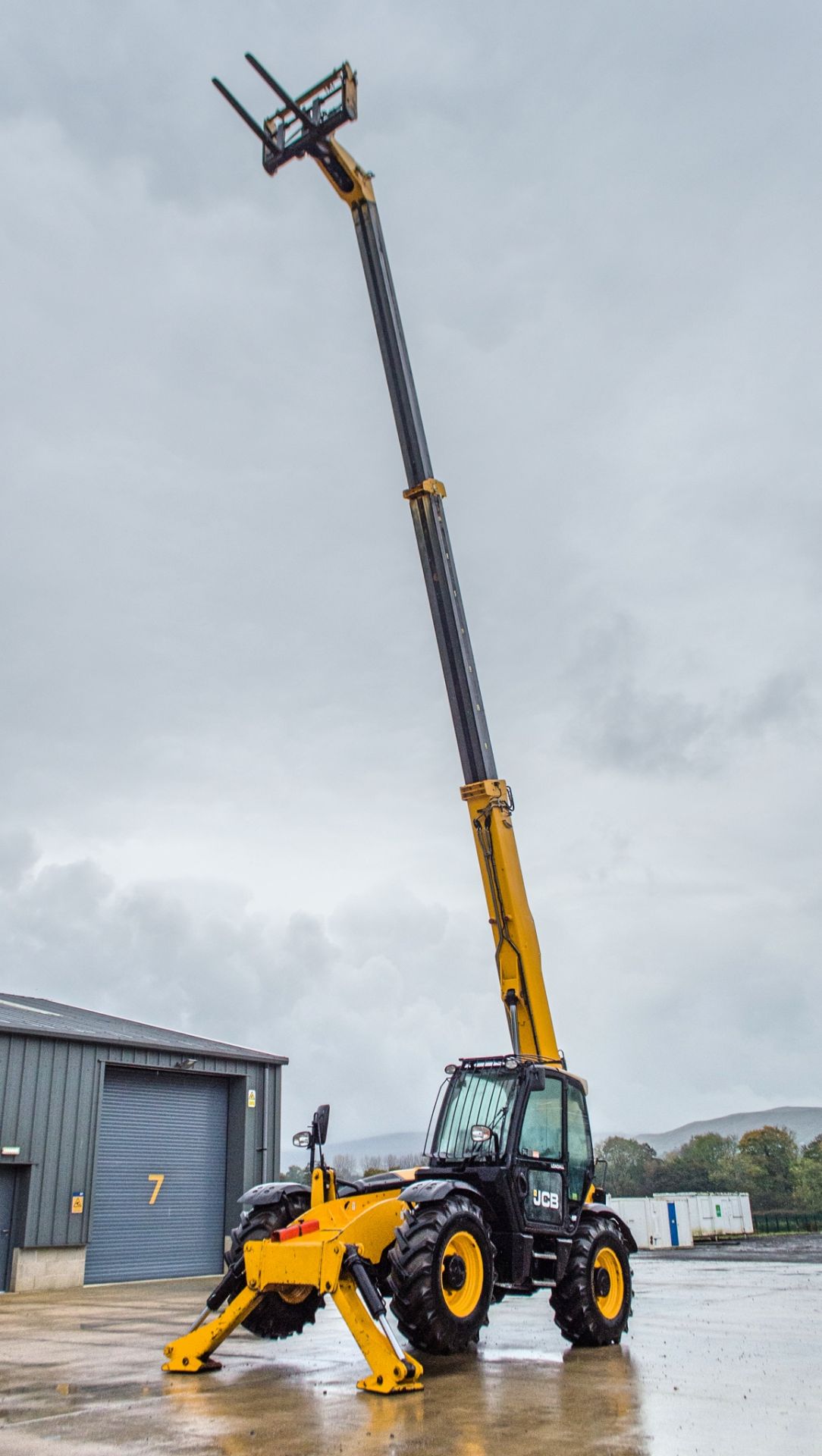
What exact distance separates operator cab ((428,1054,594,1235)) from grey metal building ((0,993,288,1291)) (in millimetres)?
13022

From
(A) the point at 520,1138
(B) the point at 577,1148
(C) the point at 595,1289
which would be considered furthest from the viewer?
(B) the point at 577,1148

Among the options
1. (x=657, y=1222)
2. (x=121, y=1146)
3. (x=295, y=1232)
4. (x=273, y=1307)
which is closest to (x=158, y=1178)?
(x=121, y=1146)

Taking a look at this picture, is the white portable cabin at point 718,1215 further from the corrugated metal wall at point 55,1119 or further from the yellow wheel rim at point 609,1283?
the yellow wheel rim at point 609,1283

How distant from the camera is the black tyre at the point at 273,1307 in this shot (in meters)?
10.4

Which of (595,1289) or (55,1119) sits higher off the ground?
(55,1119)

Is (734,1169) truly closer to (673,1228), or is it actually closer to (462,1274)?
(673,1228)

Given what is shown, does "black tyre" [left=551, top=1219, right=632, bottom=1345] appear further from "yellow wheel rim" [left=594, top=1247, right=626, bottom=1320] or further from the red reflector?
the red reflector

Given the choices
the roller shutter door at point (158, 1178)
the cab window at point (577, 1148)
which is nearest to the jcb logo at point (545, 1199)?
the cab window at point (577, 1148)

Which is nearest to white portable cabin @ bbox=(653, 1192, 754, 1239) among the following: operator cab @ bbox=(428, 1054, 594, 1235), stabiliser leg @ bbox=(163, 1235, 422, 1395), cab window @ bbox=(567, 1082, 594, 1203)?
cab window @ bbox=(567, 1082, 594, 1203)

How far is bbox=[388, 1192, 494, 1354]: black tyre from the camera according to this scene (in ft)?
28.1

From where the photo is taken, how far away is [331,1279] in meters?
8.62

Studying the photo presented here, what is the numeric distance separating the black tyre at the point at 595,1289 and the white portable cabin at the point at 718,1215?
85.3ft

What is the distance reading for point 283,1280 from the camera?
888 centimetres

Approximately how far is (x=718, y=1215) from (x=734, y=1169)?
4663 cm
